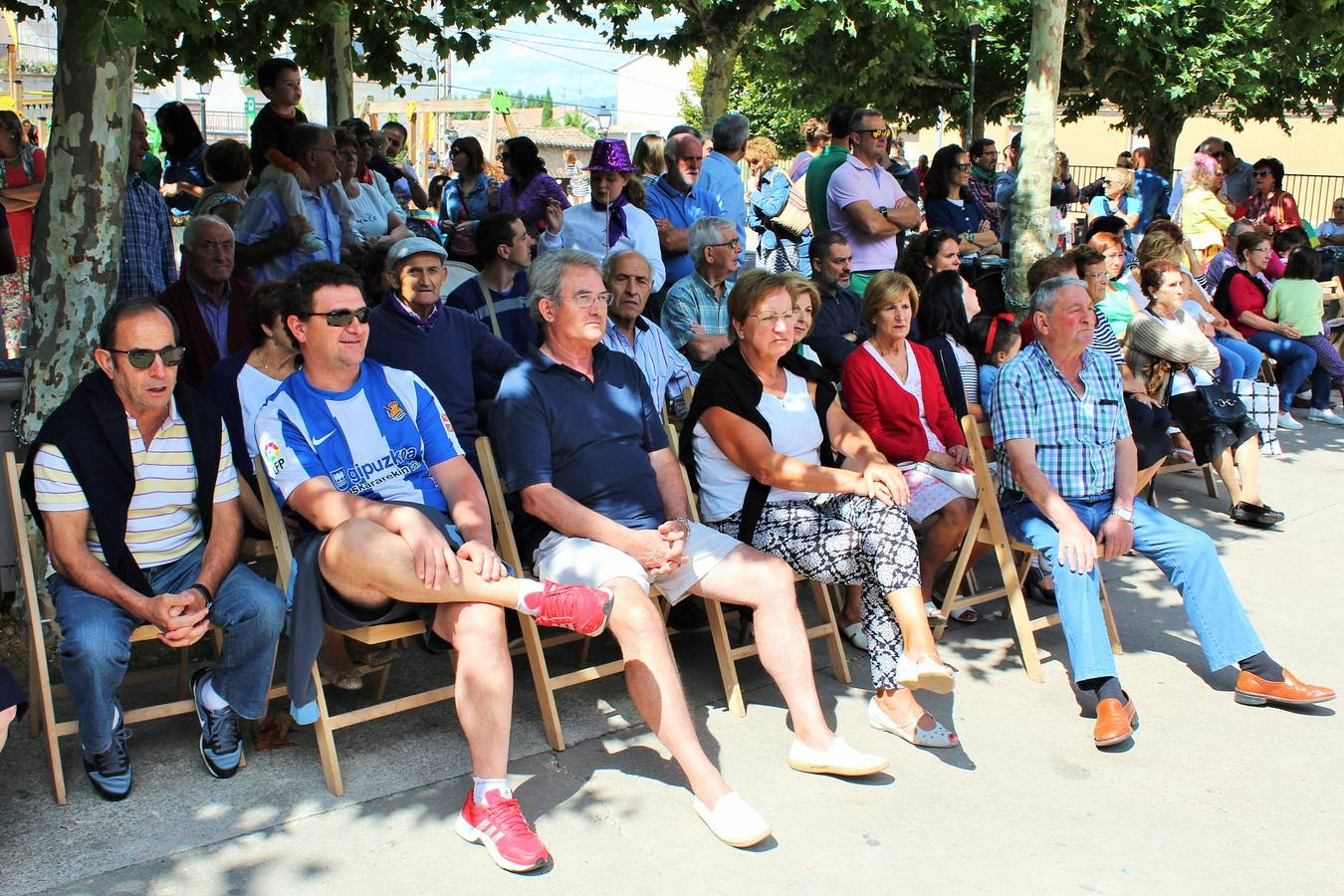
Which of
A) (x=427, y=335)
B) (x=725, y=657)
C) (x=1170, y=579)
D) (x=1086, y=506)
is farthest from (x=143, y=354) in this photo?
(x=1170, y=579)

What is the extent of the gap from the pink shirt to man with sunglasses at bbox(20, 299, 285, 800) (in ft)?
14.7

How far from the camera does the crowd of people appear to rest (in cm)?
371

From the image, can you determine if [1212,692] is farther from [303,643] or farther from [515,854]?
[303,643]

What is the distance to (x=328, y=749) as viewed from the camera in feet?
12.5

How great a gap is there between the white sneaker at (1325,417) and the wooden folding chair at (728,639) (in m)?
6.69

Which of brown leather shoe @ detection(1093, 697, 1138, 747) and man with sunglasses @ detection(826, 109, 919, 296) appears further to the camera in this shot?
man with sunglasses @ detection(826, 109, 919, 296)

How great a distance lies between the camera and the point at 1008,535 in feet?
16.6

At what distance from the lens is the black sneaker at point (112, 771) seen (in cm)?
371

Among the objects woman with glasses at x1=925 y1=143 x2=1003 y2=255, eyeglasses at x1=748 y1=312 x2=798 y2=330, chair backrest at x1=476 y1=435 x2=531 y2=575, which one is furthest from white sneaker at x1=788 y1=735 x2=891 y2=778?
woman with glasses at x1=925 y1=143 x2=1003 y2=255

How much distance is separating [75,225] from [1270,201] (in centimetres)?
1309

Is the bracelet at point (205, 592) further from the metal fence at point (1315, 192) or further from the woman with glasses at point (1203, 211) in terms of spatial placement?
the metal fence at point (1315, 192)

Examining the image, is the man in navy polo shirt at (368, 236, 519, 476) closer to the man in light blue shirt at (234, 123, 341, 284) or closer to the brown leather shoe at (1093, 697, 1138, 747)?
the man in light blue shirt at (234, 123, 341, 284)

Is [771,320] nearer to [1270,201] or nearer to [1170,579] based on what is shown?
[1170,579]

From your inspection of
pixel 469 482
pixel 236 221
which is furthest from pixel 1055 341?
pixel 236 221
